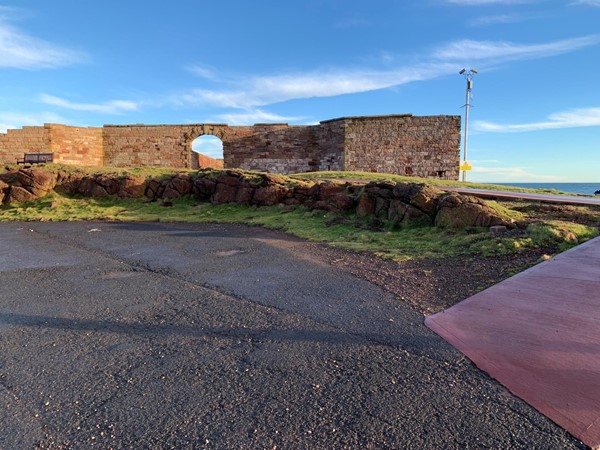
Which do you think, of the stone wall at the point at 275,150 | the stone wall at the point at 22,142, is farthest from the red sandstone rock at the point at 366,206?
the stone wall at the point at 22,142

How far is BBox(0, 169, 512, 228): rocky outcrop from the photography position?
9297 millimetres

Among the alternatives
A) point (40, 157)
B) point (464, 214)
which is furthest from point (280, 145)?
point (464, 214)

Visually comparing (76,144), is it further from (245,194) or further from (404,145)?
(404,145)

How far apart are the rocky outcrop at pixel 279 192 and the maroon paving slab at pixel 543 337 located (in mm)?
3895

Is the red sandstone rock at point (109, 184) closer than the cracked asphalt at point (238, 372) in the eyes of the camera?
No

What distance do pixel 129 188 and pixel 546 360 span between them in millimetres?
16072

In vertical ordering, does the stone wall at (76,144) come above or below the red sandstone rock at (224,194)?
above

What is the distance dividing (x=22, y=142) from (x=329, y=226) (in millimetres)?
26019

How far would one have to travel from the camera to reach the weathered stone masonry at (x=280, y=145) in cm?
2672

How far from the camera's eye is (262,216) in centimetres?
1270

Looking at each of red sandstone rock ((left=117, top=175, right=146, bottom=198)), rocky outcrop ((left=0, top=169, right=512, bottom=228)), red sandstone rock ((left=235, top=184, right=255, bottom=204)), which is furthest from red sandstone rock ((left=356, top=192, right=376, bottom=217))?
red sandstone rock ((left=117, top=175, right=146, bottom=198))

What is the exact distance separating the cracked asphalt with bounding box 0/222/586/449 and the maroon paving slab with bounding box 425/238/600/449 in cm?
16

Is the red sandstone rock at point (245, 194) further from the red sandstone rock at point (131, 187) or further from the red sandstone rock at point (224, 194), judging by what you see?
the red sandstone rock at point (131, 187)

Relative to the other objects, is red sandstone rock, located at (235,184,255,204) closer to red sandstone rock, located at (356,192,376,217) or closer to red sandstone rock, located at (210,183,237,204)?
red sandstone rock, located at (210,183,237,204)
